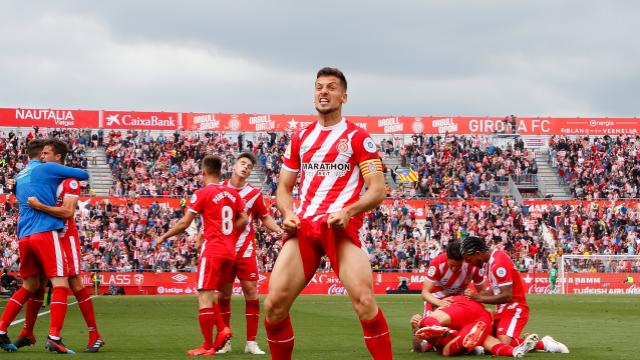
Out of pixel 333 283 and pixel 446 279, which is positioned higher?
pixel 446 279

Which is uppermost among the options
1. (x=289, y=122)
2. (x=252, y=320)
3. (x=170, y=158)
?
(x=289, y=122)

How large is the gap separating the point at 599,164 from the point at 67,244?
4694 centimetres

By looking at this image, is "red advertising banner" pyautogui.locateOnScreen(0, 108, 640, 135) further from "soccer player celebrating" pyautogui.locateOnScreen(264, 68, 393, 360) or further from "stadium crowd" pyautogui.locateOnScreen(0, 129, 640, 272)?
"soccer player celebrating" pyautogui.locateOnScreen(264, 68, 393, 360)

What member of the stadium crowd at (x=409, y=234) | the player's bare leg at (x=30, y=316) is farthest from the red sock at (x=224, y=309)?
the stadium crowd at (x=409, y=234)

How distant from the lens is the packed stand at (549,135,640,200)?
51531mm

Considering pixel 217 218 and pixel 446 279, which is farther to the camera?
pixel 446 279

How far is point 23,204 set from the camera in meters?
Answer: 11.1

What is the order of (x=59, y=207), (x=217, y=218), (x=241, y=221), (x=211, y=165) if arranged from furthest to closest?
(x=241, y=221)
(x=217, y=218)
(x=211, y=165)
(x=59, y=207)

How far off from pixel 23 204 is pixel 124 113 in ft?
136

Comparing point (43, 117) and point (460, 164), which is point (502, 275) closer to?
point (460, 164)

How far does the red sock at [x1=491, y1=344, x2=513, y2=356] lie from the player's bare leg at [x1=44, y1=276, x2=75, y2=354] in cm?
496

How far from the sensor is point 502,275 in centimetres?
1156

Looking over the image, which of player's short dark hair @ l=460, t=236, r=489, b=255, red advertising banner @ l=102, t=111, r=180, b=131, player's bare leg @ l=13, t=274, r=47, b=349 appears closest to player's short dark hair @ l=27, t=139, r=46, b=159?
player's bare leg @ l=13, t=274, r=47, b=349

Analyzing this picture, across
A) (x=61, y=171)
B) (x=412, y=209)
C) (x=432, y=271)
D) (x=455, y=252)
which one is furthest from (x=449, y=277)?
(x=412, y=209)
